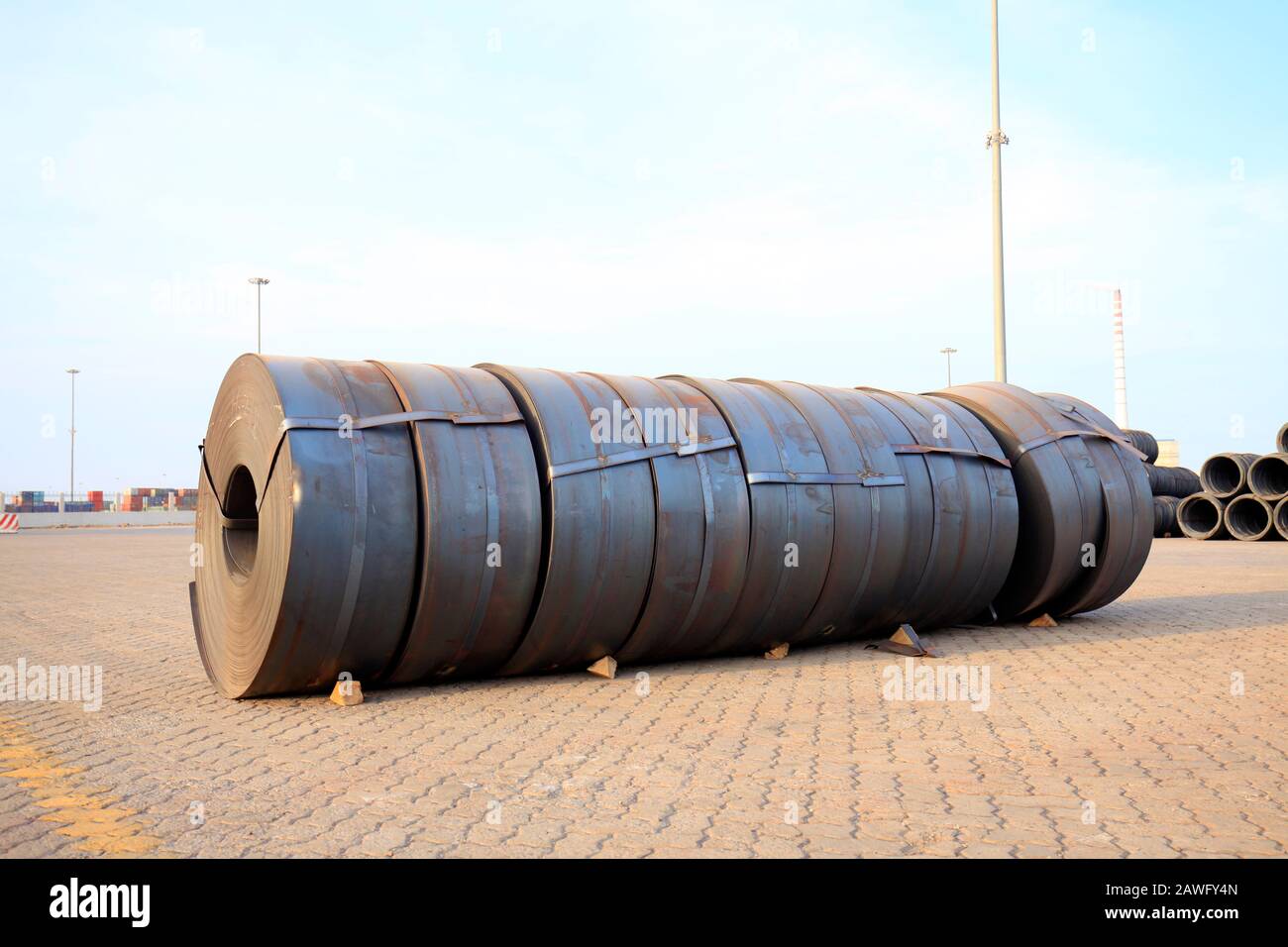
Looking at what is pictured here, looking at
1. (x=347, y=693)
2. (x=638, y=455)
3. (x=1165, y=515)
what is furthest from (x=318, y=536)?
(x=1165, y=515)

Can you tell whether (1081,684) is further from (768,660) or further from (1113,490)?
(1113,490)

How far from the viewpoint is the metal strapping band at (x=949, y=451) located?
9078 millimetres

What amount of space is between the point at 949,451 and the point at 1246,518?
20753 mm

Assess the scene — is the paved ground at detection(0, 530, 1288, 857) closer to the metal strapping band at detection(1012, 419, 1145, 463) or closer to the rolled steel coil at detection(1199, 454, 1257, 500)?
the metal strapping band at detection(1012, 419, 1145, 463)

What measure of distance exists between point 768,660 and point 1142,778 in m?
3.73

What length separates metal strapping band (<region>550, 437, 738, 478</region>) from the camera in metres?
7.07

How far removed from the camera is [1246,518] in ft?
85.4

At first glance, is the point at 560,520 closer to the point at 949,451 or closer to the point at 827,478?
the point at 827,478

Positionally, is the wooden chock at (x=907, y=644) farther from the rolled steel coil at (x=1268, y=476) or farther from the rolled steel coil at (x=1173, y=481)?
the rolled steel coil at (x=1173, y=481)

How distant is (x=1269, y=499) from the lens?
24594mm

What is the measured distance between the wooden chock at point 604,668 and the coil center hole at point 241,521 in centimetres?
254

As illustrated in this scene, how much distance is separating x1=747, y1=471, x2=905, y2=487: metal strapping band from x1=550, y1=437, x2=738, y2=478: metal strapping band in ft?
1.08

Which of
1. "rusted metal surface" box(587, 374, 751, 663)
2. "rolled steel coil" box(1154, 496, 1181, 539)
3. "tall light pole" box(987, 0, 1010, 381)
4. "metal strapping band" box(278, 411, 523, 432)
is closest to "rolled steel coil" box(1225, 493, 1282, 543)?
"rolled steel coil" box(1154, 496, 1181, 539)
